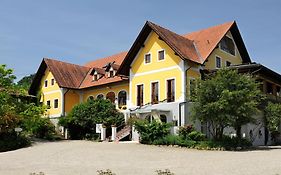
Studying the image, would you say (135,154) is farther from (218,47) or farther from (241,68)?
(218,47)

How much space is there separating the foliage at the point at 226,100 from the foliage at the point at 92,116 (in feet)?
32.5

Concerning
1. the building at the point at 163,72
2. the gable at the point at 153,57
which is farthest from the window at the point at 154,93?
the gable at the point at 153,57

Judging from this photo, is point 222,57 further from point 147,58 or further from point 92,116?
point 92,116

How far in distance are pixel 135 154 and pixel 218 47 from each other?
16469 mm

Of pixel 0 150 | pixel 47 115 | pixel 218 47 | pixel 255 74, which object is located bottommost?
pixel 0 150

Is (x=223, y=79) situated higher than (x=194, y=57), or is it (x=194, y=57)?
(x=194, y=57)

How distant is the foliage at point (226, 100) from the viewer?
930 inches

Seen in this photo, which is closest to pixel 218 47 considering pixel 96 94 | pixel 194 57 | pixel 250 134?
pixel 194 57

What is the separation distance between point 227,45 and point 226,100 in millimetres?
13084

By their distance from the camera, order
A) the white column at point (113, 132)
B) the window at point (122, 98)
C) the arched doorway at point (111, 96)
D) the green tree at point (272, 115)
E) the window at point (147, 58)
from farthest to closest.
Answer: the arched doorway at point (111, 96) < the window at point (122, 98) < the window at point (147, 58) < the white column at point (113, 132) < the green tree at point (272, 115)

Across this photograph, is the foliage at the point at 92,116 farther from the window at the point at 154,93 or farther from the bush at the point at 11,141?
the bush at the point at 11,141

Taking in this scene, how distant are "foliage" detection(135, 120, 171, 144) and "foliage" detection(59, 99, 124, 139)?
19.1 ft

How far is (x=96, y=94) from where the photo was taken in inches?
1570

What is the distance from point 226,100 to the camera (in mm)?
23500
